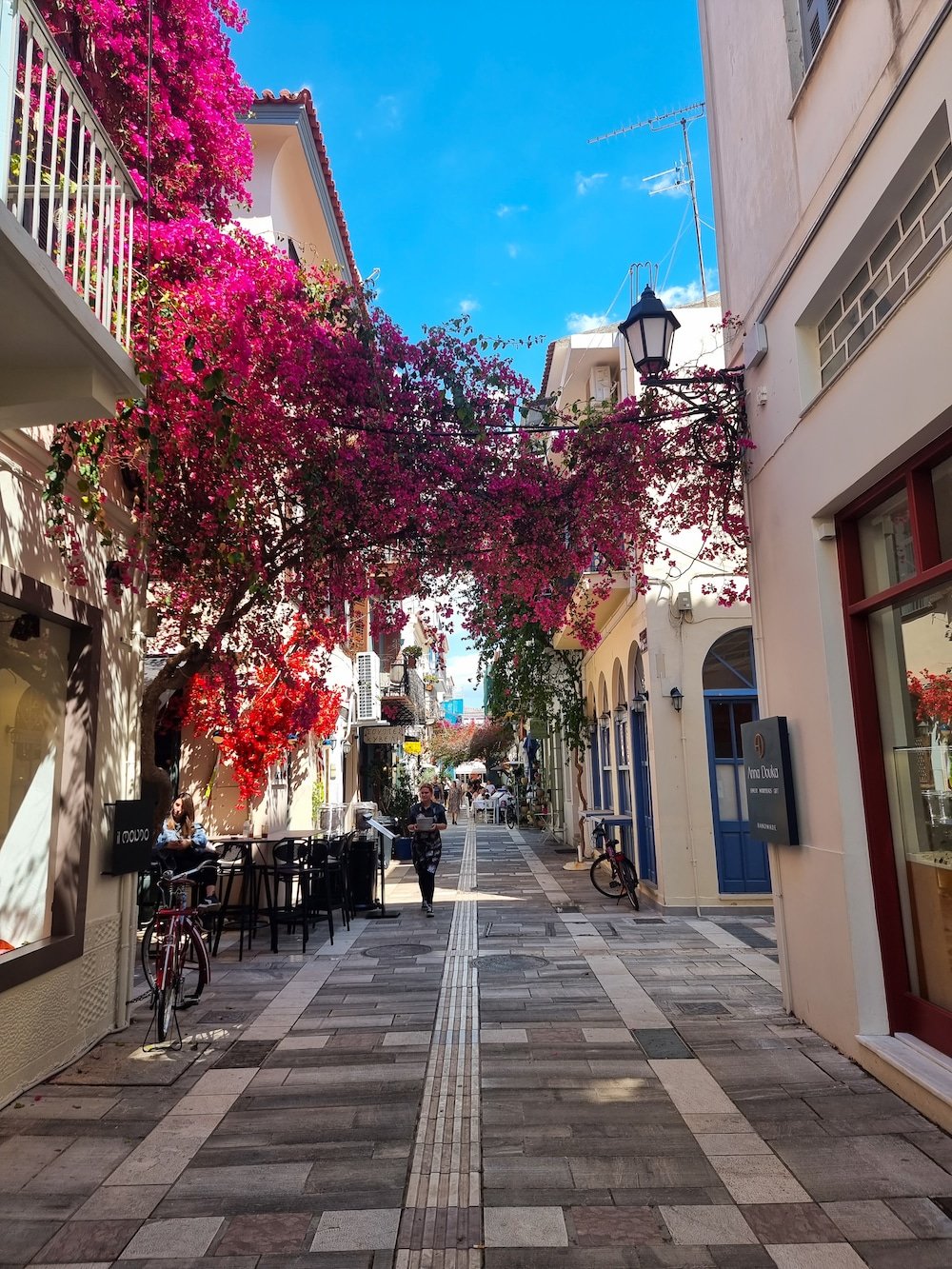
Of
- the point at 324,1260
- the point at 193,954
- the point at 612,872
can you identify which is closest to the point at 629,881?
the point at 612,872

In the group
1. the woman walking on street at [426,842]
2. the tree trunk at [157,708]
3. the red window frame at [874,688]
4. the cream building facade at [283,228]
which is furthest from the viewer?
the woman walking on street at [426,842]

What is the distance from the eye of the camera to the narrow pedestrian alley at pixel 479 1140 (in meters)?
3.34

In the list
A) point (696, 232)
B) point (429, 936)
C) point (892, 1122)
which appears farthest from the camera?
point (696, 232)

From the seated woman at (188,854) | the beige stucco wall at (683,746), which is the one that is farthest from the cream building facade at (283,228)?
the beige stucco wall at (683,746)

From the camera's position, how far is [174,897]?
22.6 ft

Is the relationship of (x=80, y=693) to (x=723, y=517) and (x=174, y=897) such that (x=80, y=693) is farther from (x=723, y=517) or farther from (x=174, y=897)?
(x=723, y=517)

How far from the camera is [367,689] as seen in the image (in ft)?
61.3

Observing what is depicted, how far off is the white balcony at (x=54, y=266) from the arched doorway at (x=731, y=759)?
8.83m

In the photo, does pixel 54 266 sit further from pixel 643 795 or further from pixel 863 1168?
pixel 643 795

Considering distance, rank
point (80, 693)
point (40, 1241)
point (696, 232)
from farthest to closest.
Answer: point (696, 232) → point (80, 693) → point (40, 1241)

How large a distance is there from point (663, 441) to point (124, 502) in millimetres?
4421

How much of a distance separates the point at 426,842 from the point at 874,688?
24.9 ft

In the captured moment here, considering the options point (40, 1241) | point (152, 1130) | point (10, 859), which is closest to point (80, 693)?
point (10, 859)

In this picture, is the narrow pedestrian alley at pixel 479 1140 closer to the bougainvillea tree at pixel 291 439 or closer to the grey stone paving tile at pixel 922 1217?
the grey stone paving tile at pixel 922 1217
